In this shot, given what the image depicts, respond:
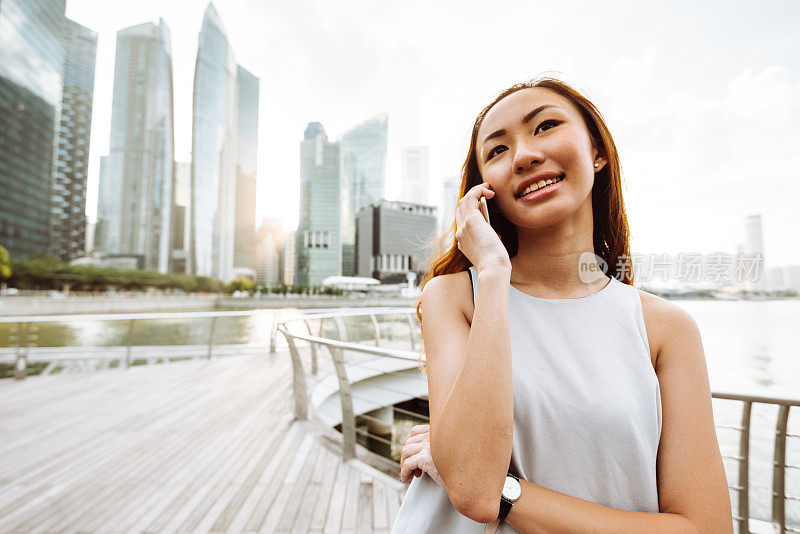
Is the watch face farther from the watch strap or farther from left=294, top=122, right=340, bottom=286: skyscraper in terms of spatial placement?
left=294, top=122, right=340, bottom=286: skyscraper

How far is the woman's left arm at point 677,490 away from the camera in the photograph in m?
0.66

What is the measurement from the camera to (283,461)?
291 cm

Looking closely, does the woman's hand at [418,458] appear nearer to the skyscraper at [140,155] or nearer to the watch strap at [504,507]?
the watch strap at [504,507]

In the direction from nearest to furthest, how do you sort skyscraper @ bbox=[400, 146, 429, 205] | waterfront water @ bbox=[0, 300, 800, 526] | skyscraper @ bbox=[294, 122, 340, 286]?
waterfront water @ bbox=[0, 300, 800, 526]
skyscraper @ bbox=[294, 122, 340, 286]
skyscraper @ bbox=[400, 146, 429, 205]

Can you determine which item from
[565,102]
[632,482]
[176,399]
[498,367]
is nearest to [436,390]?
[498,367]

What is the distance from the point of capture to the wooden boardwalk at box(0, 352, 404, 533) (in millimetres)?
2193

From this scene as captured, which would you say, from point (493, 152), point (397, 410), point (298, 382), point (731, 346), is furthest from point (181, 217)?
point (493, 152)

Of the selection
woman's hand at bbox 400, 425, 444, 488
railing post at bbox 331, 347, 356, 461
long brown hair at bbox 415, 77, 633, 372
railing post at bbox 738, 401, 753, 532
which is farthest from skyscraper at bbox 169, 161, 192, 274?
railing post at bbox 738, 401, 753, 532

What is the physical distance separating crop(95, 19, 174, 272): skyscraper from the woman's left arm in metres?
105

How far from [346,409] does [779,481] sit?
2.46 metres

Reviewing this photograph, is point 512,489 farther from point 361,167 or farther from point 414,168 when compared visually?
point 414,168

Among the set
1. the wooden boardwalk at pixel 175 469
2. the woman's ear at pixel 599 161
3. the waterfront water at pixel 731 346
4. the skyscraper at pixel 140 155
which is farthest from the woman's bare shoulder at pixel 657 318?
the skyscraper at pixel 140 155

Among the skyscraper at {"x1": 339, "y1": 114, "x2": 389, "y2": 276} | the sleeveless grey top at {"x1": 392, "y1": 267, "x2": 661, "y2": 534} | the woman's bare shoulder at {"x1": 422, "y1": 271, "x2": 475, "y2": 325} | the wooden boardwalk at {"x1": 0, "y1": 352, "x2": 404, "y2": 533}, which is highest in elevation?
the skyscraper at {"x1": 339, "y1": 114, "x2": 389, "y2": 276}

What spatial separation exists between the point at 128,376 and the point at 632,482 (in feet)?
22.3
